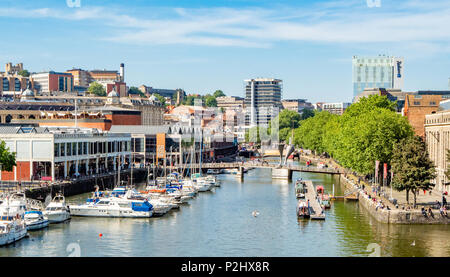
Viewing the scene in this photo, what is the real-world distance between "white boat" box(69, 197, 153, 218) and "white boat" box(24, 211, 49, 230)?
7422 mm

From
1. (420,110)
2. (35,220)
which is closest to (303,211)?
(35,220)

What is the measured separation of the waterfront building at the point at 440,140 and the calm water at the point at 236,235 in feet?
34.2

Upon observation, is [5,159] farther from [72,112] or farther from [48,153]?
[72,112]

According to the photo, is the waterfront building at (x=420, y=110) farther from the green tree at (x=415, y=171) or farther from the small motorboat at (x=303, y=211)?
the small motorboat at (x=303, y=211)

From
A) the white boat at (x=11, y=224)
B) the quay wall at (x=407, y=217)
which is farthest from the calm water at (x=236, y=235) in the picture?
the quay wall at (x=407, y=217)

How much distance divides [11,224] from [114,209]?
15.6 meters

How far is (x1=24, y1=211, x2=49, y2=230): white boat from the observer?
49.8 meters

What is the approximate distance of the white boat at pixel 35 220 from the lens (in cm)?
4975

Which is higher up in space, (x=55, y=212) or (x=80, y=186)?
(x=80, y=186)

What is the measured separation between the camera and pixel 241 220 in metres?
57.2

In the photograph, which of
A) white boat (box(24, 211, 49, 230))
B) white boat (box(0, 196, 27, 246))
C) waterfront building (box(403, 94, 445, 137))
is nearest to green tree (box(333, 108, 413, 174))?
waterfront building (box(403, 94, 445, 137))

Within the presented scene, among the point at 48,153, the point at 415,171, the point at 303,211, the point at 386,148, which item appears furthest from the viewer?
the point at 48,153

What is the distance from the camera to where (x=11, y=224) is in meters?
44.8

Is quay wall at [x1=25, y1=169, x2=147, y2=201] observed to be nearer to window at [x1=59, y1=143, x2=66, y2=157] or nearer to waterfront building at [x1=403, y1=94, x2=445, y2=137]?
window at [x1=59, y1=143, x2=66, y2=157]
